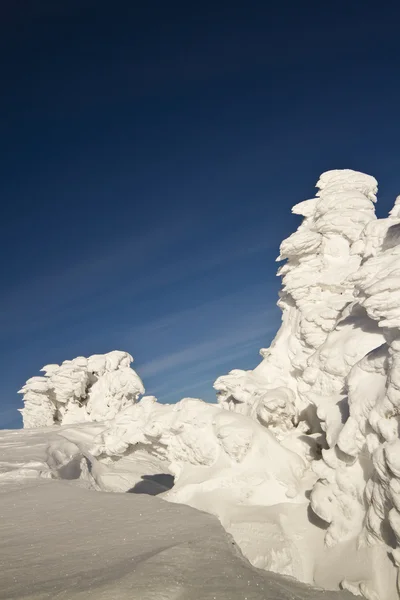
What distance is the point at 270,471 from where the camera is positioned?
11016 millimetres

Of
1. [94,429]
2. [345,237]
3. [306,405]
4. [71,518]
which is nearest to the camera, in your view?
[71,518]

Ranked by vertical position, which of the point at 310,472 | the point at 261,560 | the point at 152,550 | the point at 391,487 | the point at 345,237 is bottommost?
the point at 261,560

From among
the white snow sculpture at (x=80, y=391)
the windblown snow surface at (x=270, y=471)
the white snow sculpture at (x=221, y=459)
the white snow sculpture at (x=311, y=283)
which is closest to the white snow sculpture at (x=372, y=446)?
the windblown snow surface at (x=270, y=471)

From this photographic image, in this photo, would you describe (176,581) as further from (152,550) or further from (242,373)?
(242,373)

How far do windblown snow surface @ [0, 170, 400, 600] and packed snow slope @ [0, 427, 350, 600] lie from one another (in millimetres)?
24

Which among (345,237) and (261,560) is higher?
(345,237)

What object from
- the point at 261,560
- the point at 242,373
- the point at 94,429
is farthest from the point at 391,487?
the point at 94,429

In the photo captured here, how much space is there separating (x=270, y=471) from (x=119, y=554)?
7.26 m

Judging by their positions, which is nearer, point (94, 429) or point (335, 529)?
point (335, 529)

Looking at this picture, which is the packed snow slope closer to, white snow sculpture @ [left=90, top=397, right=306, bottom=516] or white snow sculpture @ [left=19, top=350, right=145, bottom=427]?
white snow sculpture @ [left=90, top=397, right=306, bottom=516]

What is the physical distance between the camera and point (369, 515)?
7695mm

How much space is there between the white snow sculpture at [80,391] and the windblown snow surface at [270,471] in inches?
291

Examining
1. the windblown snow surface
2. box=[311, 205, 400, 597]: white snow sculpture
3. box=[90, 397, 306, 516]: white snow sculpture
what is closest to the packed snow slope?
the windblown snow surface

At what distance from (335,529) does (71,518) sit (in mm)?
5457
